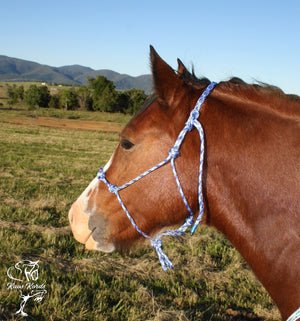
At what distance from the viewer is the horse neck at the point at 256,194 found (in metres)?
1.65

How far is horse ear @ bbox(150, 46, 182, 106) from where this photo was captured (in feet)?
5.90

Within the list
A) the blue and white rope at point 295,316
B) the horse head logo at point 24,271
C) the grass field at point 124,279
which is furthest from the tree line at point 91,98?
the blue and white rope at point 295,316

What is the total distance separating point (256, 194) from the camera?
1.71m

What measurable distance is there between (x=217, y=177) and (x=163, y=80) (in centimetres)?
68

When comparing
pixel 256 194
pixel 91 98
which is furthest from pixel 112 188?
pixel 91 98

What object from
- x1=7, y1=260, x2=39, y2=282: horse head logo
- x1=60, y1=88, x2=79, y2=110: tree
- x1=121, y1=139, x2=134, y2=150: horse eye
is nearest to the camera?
x1=121, y1=139, x2=134, y2=150: horse eye

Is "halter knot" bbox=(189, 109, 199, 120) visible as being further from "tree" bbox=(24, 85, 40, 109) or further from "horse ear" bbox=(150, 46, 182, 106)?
"tree" bbox=(24, 85, 40, 109)

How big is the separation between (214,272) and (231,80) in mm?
2954

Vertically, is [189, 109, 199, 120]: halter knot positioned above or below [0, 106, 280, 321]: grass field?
above

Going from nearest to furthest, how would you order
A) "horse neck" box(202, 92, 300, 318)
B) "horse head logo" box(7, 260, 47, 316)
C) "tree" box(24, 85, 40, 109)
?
"horse neck" box(202, 92, 300, 318) → "horse head logo" box(7, 260, 47, 316) → "tree" box(24, 85, 40, 109)

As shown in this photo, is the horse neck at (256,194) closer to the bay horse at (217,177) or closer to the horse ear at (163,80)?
the bay horse at (217,177)

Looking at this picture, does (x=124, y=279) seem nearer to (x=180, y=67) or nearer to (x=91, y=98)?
(x=180, y=67)

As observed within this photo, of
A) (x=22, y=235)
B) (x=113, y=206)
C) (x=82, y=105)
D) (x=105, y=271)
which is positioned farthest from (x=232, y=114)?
(x=82, y=105)

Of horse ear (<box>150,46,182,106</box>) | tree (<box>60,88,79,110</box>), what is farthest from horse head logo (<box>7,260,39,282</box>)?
tree (<box>60,88,79,110</box>)
